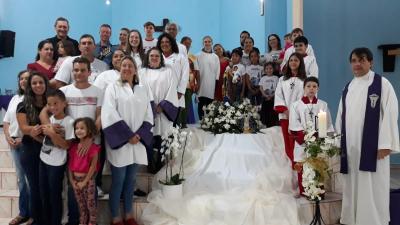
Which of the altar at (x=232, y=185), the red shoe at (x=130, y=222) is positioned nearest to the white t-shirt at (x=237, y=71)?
the altar at (x=232, y=185)

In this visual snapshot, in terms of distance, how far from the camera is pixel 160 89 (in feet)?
13.5

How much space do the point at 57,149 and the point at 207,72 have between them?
3106 mm

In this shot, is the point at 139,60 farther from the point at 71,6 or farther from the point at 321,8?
the point at 71,6

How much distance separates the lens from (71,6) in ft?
28.4

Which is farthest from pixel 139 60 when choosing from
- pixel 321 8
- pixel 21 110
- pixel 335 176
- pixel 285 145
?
pixel 321 8

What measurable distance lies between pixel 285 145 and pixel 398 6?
10.8 ft

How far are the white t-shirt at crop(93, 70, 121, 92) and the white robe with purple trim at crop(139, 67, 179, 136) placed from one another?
39 centimetres

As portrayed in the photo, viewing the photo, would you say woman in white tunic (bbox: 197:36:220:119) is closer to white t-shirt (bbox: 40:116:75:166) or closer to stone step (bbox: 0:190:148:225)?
stone step (bbox: 0:190:148:225)

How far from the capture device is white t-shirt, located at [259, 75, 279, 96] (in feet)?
17.9

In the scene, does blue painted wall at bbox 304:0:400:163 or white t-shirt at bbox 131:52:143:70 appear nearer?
white t-shirt at bbox 131:52:143:70

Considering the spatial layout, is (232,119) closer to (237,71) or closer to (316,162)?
(237,71)

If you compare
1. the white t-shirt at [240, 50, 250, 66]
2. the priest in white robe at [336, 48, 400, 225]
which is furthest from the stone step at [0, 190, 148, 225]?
the white t-shirt at [240, 50, 250, 66]

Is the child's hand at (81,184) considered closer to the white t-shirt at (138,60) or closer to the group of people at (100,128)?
the group of people at (100,128)

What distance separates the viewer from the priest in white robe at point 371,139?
341cm
